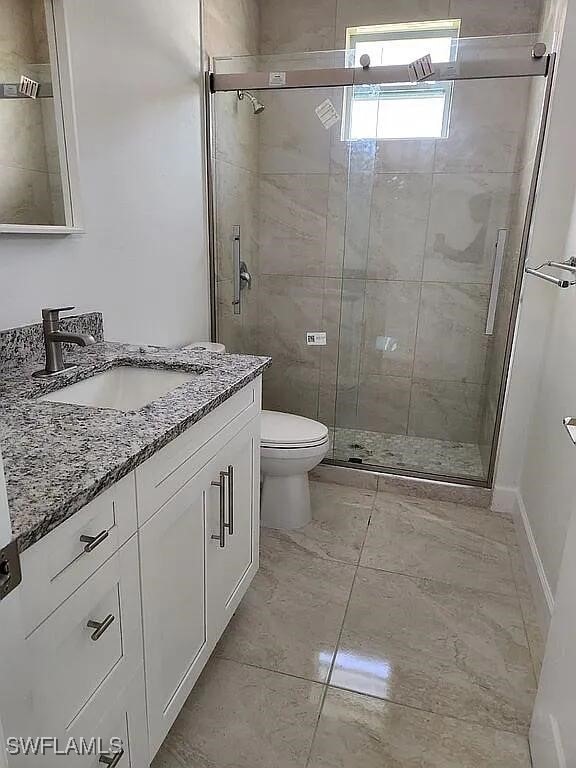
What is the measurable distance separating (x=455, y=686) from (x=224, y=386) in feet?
3.81

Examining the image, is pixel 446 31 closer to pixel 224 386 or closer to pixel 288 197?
pixel 288 197

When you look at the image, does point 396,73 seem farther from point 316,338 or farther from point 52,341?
point 52,341

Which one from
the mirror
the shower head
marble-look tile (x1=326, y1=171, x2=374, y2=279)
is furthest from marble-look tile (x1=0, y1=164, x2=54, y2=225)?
marble-look tile (x1=326, y1=171, x2=374, y2=279)

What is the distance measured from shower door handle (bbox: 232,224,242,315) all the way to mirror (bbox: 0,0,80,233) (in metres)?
1.36

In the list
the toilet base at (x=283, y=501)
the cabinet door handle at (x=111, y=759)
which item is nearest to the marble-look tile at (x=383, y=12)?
the toilet base at (x=283, y=501)

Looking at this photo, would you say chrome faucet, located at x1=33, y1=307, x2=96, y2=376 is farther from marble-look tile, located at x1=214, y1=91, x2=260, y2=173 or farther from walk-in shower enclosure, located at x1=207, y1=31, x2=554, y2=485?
marble-look tile, located at x1=214, y1=91, x2=260, y2=173

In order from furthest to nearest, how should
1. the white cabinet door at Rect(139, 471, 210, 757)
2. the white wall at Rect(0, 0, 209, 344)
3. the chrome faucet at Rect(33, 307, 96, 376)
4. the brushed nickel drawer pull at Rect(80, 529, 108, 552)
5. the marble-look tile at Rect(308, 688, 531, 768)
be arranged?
the white wall at Rect(0, 0, 209, 344)
the chrome faucet at Rect(33, 307, 96, 376)
the marble-look tile at Rect(308, 688, 531, 768)
the white cabinet door at Rect(139, 471, 210, 757)
the brushed nickel drawer pull at Rect(80, 529, 108, 552)

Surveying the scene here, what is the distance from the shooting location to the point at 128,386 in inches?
65.4

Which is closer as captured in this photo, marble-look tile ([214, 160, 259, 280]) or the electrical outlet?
marble-look tile ([214, 160, 259, 280])

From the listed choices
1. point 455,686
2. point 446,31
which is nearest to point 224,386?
point 455,686

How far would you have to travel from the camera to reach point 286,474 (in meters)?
2.36

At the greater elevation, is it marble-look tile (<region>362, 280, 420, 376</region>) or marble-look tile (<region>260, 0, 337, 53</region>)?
marble-look tile (<region>260, 0, 337, 53</region>)

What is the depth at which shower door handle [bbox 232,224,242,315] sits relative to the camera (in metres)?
2.95

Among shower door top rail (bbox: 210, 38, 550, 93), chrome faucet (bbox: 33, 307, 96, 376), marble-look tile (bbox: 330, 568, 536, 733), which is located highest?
shower door top rail (bbox: 210, 38, 550, 93)
